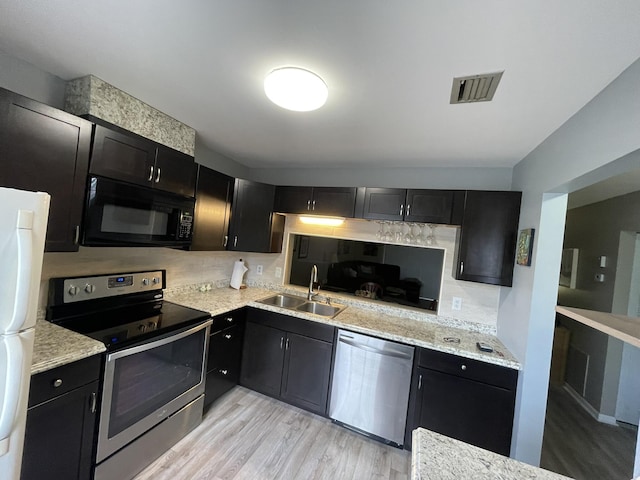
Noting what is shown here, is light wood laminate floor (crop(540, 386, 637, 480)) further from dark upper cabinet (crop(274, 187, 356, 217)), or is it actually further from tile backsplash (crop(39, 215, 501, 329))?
dark upper cabinet (crop(274, 187, 356, 217))

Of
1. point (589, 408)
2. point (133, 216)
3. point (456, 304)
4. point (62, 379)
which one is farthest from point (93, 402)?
point (589, 408)

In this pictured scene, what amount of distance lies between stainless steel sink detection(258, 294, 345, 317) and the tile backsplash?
0.93 feet

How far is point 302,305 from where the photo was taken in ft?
9.77

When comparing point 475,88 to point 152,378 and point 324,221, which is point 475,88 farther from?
point 152,378

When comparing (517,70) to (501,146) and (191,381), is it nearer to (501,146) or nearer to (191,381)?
(501,146)

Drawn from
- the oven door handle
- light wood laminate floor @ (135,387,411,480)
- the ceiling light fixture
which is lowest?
light wood laminate floor @ (135,387,411,480)

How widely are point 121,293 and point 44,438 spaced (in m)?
1.00

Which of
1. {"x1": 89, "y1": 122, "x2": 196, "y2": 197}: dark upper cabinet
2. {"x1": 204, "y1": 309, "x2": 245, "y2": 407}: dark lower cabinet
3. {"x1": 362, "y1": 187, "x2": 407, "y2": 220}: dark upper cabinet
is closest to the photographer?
{"x1": 89, "y1": 122, "x2": 196, "y2": 197}: dark upper cabinet

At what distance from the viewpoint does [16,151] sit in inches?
51.2

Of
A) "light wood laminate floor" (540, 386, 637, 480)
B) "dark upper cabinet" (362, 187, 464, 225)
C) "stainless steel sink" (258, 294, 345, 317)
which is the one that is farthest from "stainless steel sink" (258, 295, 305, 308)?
"light wood laminate floor" (540, 386, 637, 480)

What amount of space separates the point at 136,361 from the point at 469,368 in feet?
7.49

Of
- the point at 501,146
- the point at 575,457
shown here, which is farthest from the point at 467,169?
the point at 575,457

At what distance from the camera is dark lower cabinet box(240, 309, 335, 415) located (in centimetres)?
240

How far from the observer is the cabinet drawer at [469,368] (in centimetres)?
188
